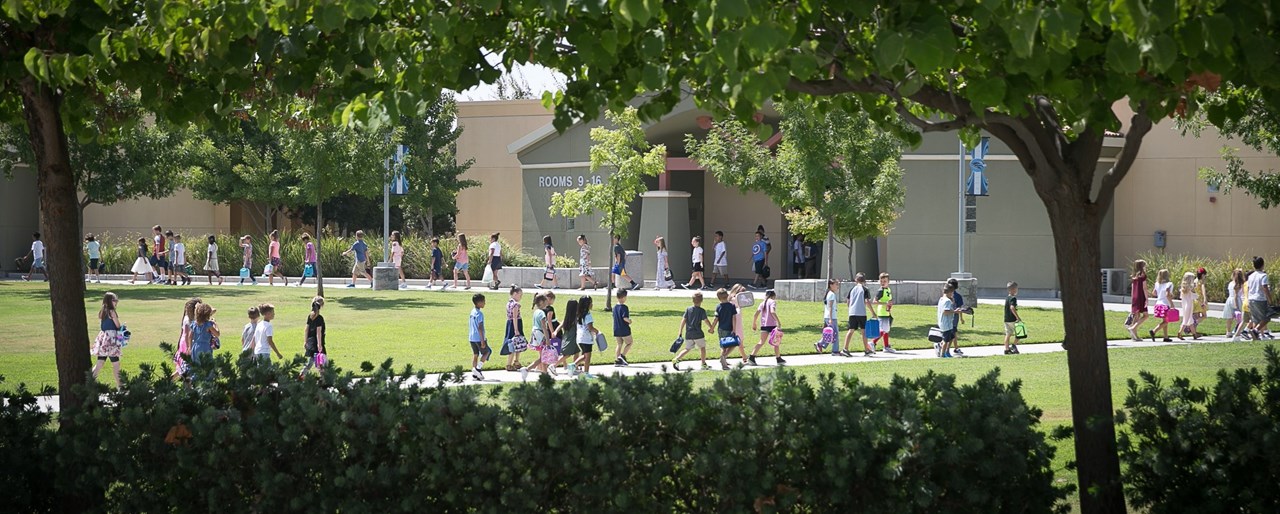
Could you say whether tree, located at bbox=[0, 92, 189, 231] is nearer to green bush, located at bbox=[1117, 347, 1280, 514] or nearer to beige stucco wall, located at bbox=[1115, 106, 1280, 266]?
beige stucco wall, located at bbox=[1115, 106, 1280, 266]

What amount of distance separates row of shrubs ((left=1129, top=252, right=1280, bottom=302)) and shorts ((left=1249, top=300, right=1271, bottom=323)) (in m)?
7.59

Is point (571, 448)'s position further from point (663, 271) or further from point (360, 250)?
point (360, 250)

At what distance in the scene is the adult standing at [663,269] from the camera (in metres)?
33.4

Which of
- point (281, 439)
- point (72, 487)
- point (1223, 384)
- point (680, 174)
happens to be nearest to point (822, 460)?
point (1223, 384)

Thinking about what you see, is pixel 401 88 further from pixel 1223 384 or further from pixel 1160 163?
pixel 1160 163

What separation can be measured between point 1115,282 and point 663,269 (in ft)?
38.3

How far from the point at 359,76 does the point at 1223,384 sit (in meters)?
4.72

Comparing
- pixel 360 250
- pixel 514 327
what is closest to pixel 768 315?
Result: pixel 514 327

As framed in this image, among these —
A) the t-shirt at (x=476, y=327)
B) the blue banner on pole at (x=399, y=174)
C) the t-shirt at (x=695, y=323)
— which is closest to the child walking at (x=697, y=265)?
the blue banner on pole at (x=399, y=174)

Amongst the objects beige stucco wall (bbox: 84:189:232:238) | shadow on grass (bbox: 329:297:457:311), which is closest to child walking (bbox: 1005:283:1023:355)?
shadow on grass (bbox: 329:297:457:311)

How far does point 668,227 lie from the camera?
3572 cm

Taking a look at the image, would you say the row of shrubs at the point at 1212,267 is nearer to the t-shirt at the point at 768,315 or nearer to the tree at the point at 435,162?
the t-shirt at the point at 768,315

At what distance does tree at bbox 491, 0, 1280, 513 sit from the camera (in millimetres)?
4590

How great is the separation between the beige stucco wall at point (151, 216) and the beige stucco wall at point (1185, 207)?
3249cm
